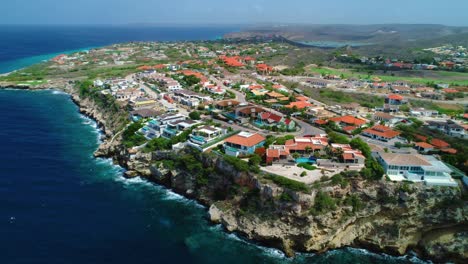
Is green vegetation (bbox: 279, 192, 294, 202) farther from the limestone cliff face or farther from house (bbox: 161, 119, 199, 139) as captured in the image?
house (bbox: 161, 119, 199, 139)

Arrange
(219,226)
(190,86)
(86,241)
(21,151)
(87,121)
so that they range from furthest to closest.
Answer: (190,86)
(87,121)
(21,151)
(219,226)
(86,241)

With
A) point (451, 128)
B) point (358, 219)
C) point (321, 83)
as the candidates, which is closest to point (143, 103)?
point (358, 219)

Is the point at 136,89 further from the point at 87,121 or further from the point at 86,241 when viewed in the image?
the point at 86,241

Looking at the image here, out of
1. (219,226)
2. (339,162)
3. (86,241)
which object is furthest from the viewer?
(339,162)

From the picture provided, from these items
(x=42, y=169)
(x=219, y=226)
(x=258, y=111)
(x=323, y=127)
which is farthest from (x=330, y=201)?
(x=42, y=169)

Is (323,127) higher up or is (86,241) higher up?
(323,127)

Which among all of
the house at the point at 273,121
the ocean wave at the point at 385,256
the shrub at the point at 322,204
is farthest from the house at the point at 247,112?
the ocean wave at the point at 385,256

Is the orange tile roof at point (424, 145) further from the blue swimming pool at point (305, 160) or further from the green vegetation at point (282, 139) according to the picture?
the green vegetation at point (282, 139)

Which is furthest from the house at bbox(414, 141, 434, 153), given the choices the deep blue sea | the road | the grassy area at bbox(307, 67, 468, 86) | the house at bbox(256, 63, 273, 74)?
the house at bbox(256, 63, 273, 74)
